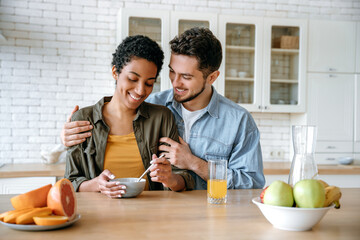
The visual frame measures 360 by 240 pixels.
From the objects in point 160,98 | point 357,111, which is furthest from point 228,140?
point 357,111

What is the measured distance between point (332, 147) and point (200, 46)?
2466 millimetres

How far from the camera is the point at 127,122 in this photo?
79.3 inches

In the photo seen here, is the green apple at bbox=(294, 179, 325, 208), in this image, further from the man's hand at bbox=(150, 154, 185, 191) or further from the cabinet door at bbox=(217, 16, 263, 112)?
the cabinet door at bbox=(217, 16, 263, 112)

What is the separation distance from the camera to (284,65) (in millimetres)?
3947

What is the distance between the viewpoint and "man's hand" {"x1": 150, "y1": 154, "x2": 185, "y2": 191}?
1688mm

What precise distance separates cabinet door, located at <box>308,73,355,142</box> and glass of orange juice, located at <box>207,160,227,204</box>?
107 inches

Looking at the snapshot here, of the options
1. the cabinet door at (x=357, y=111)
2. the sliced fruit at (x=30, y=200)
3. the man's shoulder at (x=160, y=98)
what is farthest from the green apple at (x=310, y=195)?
the cabinet door at (x=357, y=111)

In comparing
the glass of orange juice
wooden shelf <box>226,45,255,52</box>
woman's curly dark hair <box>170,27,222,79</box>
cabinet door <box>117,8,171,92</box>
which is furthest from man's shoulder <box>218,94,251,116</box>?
wooden shelf <box>226,45,255,52</box>

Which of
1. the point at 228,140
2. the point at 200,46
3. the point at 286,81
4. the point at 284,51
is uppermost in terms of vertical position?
the point at 284,51

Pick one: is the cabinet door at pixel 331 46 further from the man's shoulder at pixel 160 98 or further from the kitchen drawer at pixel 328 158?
the man's shoulder at pixel 160 98

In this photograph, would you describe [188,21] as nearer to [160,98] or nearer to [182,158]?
[160,98]

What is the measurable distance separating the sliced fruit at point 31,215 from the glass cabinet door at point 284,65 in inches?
123

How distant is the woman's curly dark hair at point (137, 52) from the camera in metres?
1.93

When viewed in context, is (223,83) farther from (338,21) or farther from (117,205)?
(117,205)
